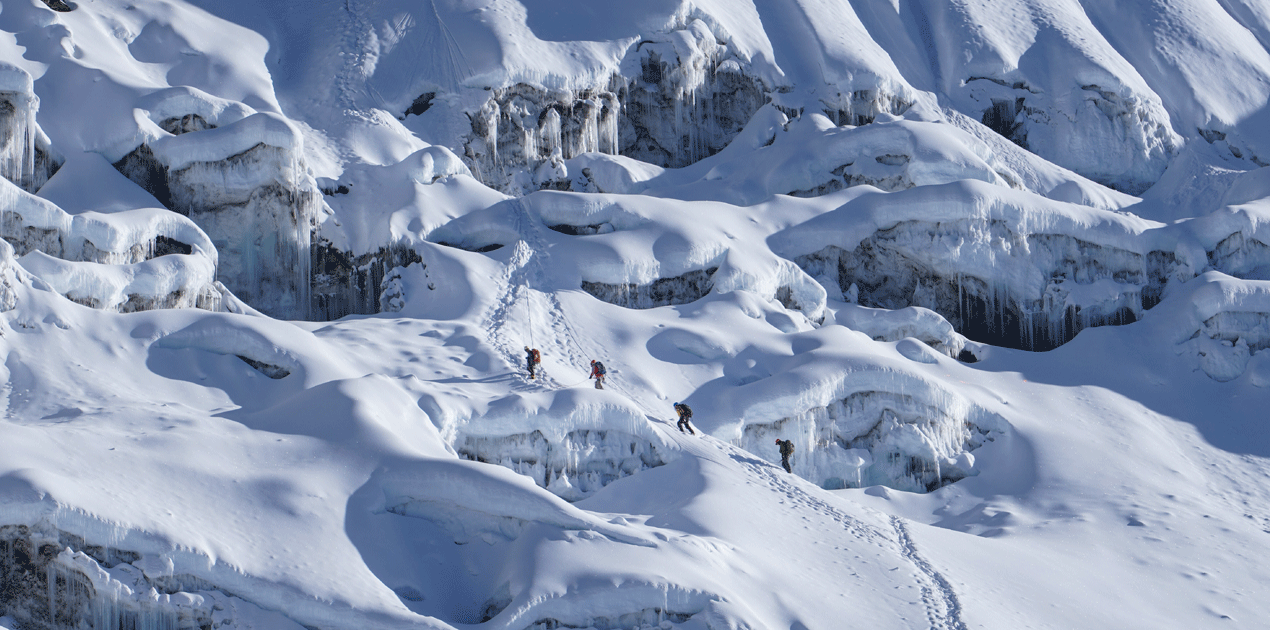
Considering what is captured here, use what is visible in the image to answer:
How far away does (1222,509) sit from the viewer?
26.1 m

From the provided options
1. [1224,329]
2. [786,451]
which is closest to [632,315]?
[786,451]

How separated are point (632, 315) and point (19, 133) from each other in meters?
14.8

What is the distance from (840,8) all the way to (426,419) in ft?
99.3

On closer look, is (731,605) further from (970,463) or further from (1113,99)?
(1113,99)

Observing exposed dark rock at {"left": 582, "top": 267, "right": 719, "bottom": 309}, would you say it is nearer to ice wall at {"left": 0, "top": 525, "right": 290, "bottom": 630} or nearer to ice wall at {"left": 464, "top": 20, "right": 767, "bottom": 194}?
ice wall at {"left": 464, "top": 20, "right": 767, "bottom": 194}

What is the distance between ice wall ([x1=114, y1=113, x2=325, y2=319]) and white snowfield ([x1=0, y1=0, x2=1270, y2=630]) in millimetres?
89

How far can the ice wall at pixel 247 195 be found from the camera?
30438 mm

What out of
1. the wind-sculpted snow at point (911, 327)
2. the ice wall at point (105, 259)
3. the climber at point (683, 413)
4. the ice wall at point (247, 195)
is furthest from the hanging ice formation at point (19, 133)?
the wind-sculpted snow at point (911, 327)

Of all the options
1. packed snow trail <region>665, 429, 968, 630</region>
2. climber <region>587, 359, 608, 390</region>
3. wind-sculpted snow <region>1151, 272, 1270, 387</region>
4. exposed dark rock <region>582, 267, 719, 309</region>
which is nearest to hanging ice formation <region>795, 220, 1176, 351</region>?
wind-sculpted snow <region>1151, 272, 1270, 387</region>

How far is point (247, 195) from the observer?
3086cm

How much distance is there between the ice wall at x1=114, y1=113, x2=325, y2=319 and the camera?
99.9 feet

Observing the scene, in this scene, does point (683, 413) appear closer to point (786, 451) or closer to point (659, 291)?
point (786, 451)

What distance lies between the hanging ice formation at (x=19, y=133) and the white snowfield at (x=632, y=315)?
8 centimetres

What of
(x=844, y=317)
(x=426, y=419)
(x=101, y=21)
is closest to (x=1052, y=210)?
(x=844, y=317)
